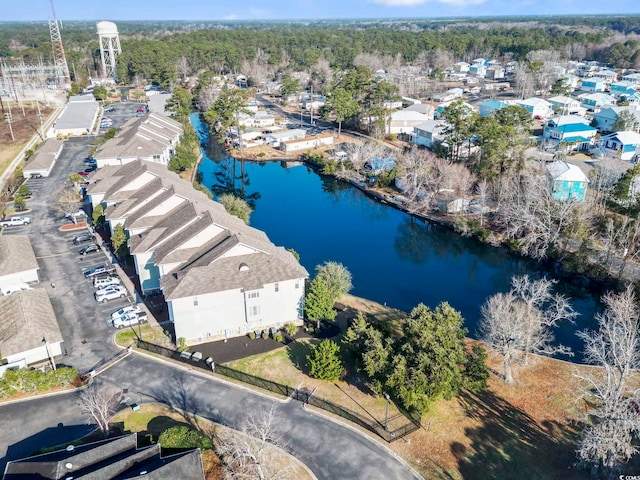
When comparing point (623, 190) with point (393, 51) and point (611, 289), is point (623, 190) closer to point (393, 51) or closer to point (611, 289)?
point (611, 289)

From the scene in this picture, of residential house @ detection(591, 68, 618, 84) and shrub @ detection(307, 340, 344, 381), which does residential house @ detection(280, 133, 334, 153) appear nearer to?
shrub @ detection(307, 340, 344, 381)

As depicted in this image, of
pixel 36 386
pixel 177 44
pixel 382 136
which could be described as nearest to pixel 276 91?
pixel 177 44

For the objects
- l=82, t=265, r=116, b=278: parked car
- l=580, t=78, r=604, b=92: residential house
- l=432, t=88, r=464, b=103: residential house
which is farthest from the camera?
l=580, t=78, r=604, b=92: residential house

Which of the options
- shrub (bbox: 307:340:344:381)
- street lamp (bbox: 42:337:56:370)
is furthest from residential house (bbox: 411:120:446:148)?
street lamp (bbox: 42:337:56:370)

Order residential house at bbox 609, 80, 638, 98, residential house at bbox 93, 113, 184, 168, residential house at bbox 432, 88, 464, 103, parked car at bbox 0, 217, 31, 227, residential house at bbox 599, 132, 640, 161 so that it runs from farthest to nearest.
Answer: residential house at bbox 432, 88, 464, 103 → residential house at bbox 609, 80, 638, 98 → residential house at bbox 599, 132, 640, 161 → residential house at bbox 93, 113, 184, 168 → parked car at bbox 0, 217, 31, 227

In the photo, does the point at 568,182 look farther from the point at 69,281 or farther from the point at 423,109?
the point at 69,281
